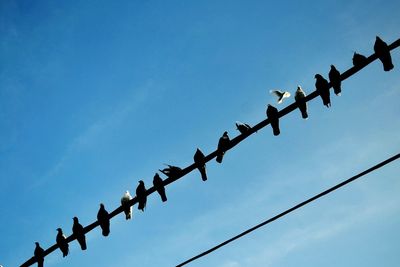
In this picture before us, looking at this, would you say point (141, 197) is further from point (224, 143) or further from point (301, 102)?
point (301, 102)

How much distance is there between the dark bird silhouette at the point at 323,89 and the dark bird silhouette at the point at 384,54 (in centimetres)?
75

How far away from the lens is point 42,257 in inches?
220

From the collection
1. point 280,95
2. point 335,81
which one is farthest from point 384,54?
point 280,95

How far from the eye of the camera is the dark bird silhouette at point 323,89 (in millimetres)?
4453

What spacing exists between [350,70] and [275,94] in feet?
10.1

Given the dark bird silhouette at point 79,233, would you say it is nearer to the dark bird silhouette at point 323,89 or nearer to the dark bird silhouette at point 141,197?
the dark bird silhouette at point 141,197

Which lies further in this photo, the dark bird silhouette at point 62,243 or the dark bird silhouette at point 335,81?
the dark bird silhouette at point 62,243

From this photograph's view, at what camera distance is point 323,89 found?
4.56 m

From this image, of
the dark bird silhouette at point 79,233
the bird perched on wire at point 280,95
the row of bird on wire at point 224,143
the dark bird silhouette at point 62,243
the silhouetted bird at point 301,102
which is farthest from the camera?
the bird perched on wire at point 280,95

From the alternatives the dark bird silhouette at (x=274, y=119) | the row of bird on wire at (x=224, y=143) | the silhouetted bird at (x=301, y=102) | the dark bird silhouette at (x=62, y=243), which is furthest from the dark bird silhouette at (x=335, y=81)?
the dark bird silhouette at (x=62, y=243)

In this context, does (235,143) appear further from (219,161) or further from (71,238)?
(71,238)

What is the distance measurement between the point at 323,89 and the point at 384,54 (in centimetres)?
81

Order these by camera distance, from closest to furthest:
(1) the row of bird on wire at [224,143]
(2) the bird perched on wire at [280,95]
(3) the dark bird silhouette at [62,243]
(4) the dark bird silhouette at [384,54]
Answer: (4) the dark bird silhouette at [384,54] → (1) the row of bird on wire at [224,143] → (3) the dark bird silhouette at [62,243] → (2) the bird perched on wire at [280,95]

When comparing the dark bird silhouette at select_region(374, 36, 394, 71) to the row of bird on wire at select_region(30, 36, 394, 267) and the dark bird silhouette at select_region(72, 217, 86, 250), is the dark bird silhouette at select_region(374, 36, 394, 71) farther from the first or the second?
the dark bird silhouette at select_region(72, 217, 86, 250)
